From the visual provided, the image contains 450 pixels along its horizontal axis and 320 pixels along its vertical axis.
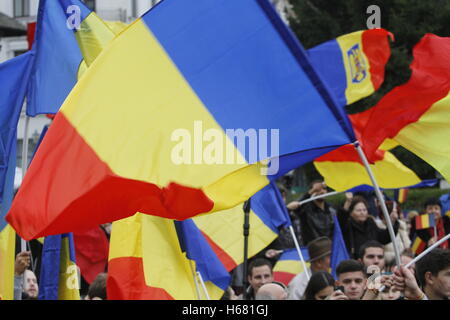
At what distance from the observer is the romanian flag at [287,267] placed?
29.4 ft

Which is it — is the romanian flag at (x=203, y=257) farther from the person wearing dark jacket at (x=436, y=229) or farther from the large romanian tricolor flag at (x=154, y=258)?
the person wearing dark jacket at (x=436, y=229)

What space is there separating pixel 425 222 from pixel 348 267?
4.59 m

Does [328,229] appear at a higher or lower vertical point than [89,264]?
lower

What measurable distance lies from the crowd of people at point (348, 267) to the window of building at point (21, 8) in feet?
95.6

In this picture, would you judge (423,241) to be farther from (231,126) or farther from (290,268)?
(231,126)

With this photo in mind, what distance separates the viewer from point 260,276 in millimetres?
7688

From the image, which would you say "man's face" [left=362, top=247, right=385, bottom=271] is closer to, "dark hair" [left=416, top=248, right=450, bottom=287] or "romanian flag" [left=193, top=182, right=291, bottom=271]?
"romanian flag" [left=193, top=182, right=291, bottom=271]

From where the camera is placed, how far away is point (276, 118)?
14.9ft

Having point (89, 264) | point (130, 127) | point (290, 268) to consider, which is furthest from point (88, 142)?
point (290, 268)

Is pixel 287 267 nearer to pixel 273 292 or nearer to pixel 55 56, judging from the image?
pixel 273 292

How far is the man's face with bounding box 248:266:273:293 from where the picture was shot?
7.67 m

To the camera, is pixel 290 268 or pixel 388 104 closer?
pixel 388 104

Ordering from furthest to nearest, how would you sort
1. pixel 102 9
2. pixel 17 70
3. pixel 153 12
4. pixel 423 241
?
pixel 102 9
pixel 423 241
pixel 17 70
pixel 153 12
